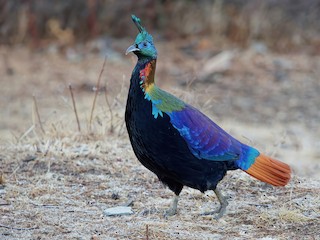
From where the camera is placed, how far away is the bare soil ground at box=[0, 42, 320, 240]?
184 inches

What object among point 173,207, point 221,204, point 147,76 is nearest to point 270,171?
point 221,204

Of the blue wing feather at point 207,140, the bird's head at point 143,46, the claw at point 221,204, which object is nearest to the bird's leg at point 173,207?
the claw at point 221,204

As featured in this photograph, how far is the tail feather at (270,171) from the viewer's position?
15.7 feet

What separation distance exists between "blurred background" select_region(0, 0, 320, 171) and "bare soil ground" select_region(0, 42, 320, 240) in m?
0.04

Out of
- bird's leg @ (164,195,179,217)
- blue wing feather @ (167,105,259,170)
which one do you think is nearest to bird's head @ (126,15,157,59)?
blue wing feather @ (167,105,259,170)

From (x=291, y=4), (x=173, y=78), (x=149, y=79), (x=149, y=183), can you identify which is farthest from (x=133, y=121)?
(x=291, y=4)

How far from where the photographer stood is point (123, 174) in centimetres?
582

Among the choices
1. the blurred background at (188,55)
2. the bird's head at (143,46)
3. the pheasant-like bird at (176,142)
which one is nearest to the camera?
the pheasant-like bird at (176,142)

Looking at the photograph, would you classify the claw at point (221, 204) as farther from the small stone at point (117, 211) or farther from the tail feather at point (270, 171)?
the small stone at point (117, 211)

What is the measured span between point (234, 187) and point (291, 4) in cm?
801

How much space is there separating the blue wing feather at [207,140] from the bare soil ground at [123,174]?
0.38 metres

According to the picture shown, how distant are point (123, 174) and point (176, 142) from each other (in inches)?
50.0

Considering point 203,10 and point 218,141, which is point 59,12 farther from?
point 218,141

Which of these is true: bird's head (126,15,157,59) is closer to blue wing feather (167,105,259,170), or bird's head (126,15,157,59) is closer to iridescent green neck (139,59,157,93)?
iridescent green neck (139,59,157,93)
